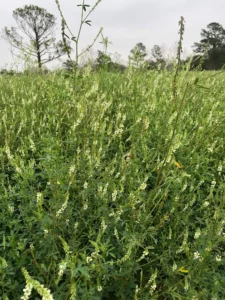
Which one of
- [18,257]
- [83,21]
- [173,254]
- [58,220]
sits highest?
[83,21]

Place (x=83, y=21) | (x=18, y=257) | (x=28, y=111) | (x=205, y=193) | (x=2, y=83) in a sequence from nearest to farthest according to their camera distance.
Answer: (x=18, y=257) < (x=83, y=21) < (x=205, y=193) < (x=28, y=111) < (x=2, y=83)

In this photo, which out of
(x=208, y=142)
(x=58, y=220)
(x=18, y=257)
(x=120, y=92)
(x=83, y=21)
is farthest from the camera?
(x=120, y=92)

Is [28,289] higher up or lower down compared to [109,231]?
higher up

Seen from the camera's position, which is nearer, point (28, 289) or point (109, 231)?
point (28, 289)

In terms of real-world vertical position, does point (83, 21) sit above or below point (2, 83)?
above

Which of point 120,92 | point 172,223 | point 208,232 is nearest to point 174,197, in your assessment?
point 172,223

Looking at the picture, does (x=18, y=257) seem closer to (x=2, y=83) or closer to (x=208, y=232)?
(x=208, y=232)

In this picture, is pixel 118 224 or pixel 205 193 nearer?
pixel 118 224

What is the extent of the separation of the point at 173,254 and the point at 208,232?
0.86ft

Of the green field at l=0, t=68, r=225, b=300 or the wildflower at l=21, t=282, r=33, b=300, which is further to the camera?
the green field at l=0, t=68, r=225, b=300

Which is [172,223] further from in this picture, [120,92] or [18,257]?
[120,92]

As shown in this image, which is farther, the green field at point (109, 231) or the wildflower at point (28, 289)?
the green field at point (109, 231)

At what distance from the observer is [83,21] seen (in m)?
2.32

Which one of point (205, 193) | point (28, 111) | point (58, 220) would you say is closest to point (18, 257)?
point (58, 220)
